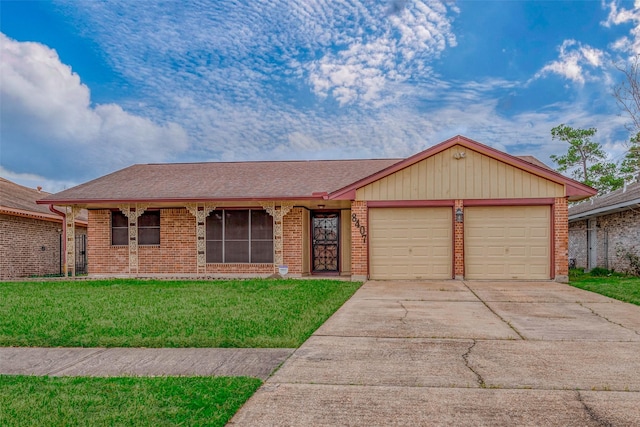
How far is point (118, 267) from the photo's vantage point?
1473 centimetres

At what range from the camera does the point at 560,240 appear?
39.9 feet

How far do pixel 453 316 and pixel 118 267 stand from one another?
11.5 m

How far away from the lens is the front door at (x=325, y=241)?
15039mm

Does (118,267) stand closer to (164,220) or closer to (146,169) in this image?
(164,220)

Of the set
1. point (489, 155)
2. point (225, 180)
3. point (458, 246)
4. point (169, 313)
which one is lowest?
point (169, 313)

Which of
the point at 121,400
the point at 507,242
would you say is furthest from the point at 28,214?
the point at 507,242

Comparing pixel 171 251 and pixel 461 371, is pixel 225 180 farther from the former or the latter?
pixel 461 371

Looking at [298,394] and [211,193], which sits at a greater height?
[211,193]

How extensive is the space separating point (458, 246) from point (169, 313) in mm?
8038

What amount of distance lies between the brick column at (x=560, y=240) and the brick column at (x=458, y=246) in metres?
2.40

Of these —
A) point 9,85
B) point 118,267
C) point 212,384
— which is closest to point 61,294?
point 118,267

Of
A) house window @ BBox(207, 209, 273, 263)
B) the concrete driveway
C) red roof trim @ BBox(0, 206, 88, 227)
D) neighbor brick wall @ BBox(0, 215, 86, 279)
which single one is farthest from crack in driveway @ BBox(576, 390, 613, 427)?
neighbor brick wall @ BBox(0, 215, 86, 279)

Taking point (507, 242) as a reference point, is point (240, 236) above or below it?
above

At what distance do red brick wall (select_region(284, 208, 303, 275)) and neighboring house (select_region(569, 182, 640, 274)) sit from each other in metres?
9.73
